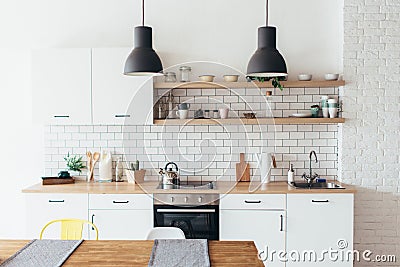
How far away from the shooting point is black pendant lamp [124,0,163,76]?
10.8 ft

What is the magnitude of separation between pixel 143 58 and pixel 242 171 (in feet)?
7.68

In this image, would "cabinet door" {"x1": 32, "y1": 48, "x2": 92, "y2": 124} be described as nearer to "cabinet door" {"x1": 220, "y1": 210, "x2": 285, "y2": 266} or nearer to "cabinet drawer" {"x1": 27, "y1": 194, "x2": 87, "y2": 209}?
"cabinet drawer" {"x1": 27, "y1": 194, "x2": 87, "y2": 209}

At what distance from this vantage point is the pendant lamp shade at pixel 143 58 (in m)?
3.30

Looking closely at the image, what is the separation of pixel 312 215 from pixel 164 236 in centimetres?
172

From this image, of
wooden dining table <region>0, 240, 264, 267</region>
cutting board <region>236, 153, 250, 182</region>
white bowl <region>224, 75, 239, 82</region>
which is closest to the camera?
wooden dining table <region>0, 240, 264, 267</region>

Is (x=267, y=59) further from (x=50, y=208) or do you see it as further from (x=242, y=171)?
(x=50, y=208)

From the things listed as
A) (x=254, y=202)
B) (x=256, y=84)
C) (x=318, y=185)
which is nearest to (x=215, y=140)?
(x=256, y=84)

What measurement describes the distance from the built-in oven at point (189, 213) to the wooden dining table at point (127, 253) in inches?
54.4

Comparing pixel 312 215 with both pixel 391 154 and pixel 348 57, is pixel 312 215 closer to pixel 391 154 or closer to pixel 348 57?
pixel 391 154

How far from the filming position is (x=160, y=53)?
17.7 feet

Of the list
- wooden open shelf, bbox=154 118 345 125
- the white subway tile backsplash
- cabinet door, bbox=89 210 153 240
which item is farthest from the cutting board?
cabinet door, bbox=89 210 153 240

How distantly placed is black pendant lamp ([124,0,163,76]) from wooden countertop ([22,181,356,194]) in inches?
66.9

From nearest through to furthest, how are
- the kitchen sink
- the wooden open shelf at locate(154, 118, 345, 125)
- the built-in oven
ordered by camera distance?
the built-in oven < the kitchen sink < the wooden open shelf at locate(154, 118, 345, 125)

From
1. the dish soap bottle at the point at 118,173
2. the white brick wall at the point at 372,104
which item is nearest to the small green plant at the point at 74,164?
the dish soap bottle at the point at 118,173
